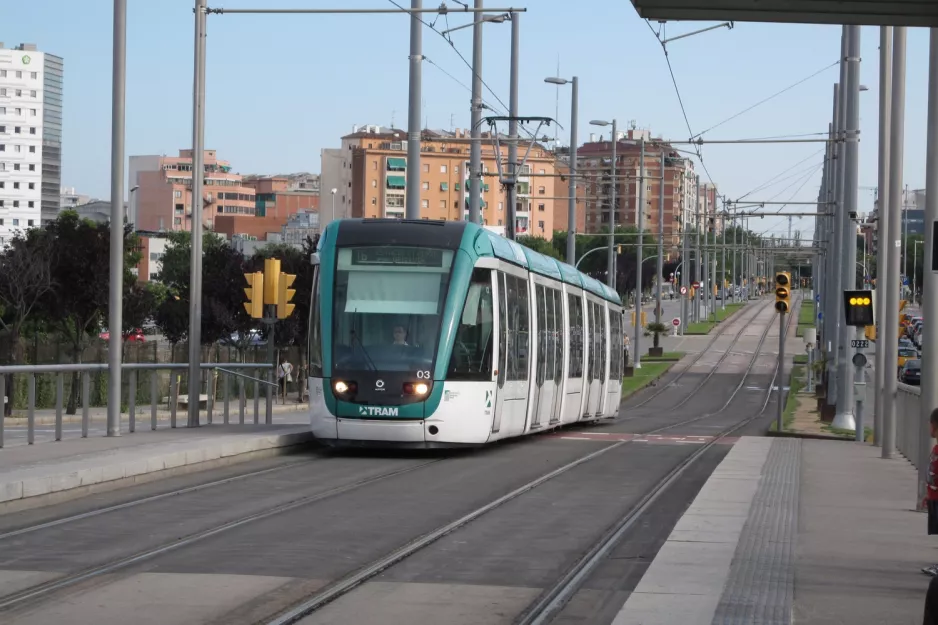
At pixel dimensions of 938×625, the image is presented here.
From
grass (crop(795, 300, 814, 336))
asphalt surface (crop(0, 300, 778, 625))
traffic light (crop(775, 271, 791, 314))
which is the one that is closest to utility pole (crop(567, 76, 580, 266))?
traffic light (crop(775, 271, 791, 314))

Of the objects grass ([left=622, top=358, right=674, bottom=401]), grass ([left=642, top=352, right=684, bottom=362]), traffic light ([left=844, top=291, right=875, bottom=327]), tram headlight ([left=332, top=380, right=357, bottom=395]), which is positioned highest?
traffic light ([left=844, top=291, right=875, bottom=327])

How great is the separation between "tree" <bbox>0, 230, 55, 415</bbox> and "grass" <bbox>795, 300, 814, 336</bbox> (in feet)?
220

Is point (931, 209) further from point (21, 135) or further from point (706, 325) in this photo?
point (21, 135)

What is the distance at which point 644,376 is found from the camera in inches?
2805

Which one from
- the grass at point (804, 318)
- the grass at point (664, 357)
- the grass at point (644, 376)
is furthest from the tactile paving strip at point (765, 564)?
the grass at point (804, 318)

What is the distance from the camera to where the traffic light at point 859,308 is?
89.8 ft

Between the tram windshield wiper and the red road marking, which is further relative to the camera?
the red road marking

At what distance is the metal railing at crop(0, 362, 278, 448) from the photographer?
17.5 meters

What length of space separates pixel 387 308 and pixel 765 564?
954 centimetres

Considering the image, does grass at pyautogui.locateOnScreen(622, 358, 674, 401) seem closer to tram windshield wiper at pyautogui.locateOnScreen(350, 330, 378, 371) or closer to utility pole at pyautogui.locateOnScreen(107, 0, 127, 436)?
tram windshield wiper at pyautogui.locateOnScreen(350, 330, 378, 371)

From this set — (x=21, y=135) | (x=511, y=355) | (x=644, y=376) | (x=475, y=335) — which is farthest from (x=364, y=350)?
(x=21, y=135)

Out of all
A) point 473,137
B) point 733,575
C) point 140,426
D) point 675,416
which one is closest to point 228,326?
point 675,416

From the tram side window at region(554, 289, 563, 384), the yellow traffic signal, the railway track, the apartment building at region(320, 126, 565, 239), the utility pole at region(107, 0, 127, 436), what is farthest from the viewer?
the apartment building at region(320, 126, 565, 239)

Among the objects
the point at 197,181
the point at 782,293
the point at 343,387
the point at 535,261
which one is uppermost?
the point at 197,181
